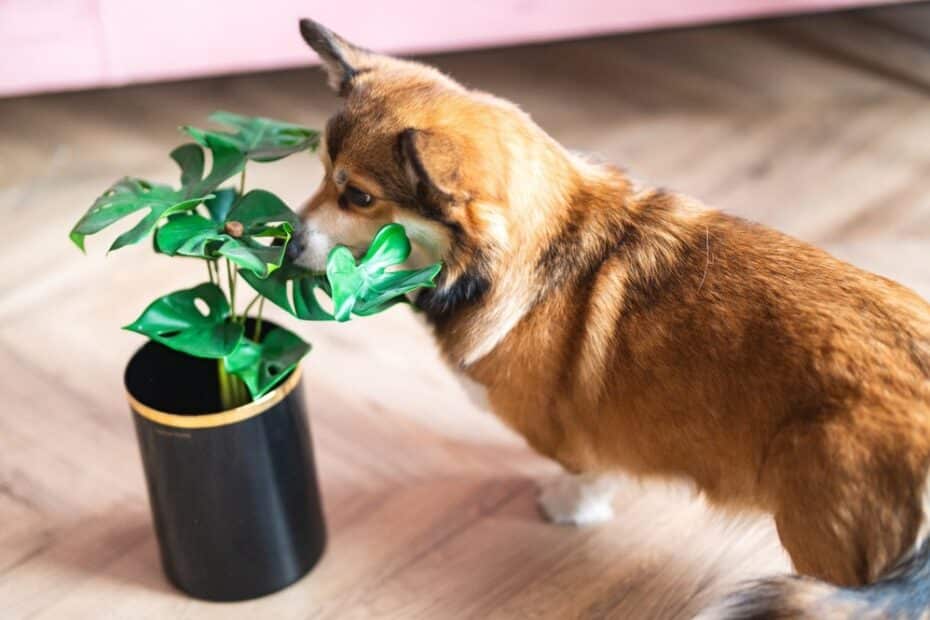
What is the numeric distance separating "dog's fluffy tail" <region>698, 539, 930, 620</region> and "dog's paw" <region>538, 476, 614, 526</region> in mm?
480

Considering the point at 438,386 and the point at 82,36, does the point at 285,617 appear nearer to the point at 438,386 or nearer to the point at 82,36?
the point at 438,386

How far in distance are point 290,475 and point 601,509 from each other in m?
→ 0.48

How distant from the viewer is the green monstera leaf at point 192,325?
133cm

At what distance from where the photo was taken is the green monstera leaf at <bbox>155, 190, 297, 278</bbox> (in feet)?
4.02

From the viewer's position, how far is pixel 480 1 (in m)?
2.26

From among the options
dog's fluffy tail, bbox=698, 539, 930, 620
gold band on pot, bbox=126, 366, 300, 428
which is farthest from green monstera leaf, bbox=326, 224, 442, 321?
dog's fluffy tail, bbox=698, 539, 930, 620

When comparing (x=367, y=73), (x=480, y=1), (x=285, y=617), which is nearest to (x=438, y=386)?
(x=285, y=617)

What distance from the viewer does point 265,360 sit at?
139cm

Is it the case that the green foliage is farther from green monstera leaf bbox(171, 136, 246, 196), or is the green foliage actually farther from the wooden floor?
the wooden floor

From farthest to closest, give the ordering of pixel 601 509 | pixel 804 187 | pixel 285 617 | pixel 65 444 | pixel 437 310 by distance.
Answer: pixel 804 187 < pixel 65 444 < pixel 601 509 < pixel 285 617 < pixel 437 310

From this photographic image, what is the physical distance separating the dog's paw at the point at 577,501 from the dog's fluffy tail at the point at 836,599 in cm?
48

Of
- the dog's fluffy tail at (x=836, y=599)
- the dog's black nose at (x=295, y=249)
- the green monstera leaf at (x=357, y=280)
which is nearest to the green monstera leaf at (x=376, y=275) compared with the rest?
the green monstera leaf at (x=357, y=280)

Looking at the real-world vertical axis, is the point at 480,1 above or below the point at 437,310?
above

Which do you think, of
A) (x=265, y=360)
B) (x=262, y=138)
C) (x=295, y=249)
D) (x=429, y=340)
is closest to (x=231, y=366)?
(x=265, y=360)
